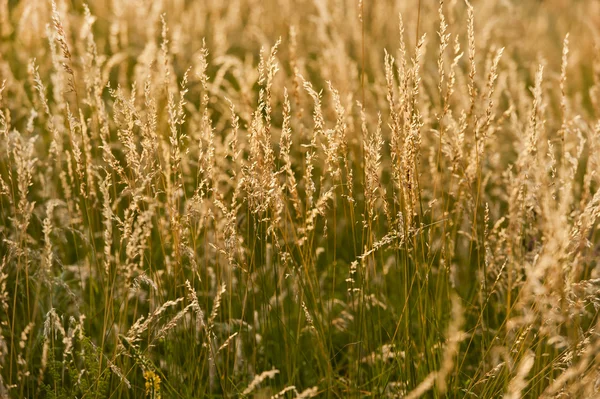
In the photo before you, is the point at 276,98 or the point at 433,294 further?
the point at 276,98

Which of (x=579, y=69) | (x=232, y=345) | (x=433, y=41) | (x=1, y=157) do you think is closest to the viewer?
(x=232, y=345)

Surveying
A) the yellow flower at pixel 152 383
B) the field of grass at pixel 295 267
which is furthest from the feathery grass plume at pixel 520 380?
the yellow flower at pixel 152 383

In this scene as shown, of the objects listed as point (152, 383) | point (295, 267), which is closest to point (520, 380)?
point (295, 267)

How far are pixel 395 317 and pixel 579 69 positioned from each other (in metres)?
4.58

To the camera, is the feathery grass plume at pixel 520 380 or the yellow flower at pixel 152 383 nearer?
the feathery grass plume at pixel 520 380

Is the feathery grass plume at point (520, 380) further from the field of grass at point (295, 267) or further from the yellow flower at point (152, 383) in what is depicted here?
the yellow flower at point (152, 383)

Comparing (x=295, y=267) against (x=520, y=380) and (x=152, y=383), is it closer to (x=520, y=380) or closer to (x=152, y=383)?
(x=152, y=383)

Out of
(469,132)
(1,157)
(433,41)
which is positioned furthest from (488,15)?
(1,157)

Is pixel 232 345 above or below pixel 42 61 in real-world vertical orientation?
below

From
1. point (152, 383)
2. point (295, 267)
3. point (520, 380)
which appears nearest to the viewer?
point (520, 380)

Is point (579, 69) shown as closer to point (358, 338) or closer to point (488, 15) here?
point (488, 15)

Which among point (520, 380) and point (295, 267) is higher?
point (295, 267)

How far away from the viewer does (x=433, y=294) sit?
81.4 inches

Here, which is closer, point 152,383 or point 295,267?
point 152,383
